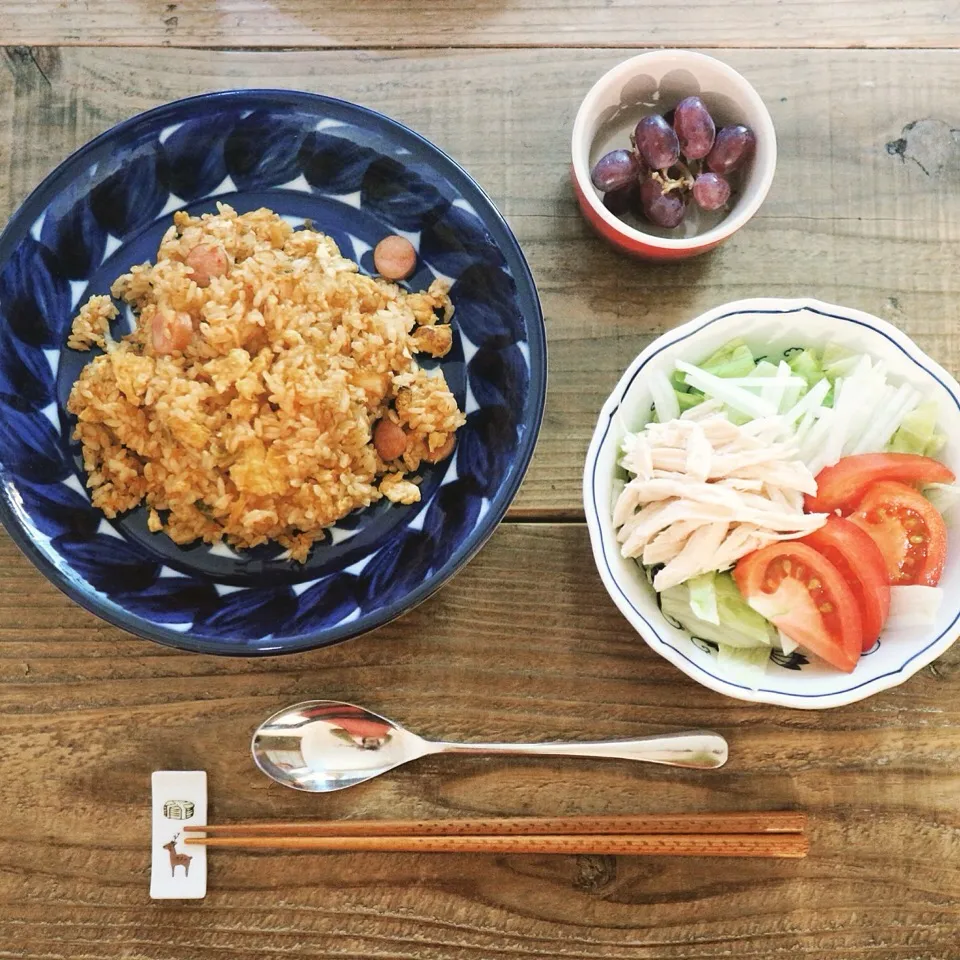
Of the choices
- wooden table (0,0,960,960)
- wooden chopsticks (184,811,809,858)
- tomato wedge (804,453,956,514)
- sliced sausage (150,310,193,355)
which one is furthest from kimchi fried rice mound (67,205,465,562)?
tomato wedge (804,453,956,514)

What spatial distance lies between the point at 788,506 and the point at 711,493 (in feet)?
0.45

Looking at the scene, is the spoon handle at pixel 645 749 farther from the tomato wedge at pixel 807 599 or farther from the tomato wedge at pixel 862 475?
the tomato wedge at pixel 862 475

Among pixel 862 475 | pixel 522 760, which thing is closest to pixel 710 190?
pixel 862 475

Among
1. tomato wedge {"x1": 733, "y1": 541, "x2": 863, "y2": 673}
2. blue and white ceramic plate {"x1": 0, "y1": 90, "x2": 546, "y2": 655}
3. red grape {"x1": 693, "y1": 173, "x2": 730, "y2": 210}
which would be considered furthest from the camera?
red grape {"x1": 693, "y1": 173, "x2": 730, "y2": 210}

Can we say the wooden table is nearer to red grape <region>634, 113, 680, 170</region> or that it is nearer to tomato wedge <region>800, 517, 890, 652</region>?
red grape <region>634, 113, 680, 170</region>

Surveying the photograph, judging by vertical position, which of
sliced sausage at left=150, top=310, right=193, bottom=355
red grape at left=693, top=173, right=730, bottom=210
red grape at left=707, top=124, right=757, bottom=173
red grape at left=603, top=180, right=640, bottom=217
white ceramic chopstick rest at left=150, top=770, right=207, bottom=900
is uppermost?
red grape at left=707, top=124, right=757, bottom=173

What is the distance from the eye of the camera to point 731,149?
1699mm

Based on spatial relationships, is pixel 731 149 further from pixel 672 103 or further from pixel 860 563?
pixel 860 563

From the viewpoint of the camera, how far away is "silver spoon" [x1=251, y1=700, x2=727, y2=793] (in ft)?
5.66

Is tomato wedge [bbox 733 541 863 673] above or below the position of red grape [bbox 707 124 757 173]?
below

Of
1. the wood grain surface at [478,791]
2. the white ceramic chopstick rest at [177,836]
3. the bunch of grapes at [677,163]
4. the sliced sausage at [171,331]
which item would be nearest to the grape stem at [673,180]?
the bunch of grapes at [677,163]

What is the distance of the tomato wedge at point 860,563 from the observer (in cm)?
148

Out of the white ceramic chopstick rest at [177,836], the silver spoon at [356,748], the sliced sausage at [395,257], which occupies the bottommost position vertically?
the white ceramic chopstick rest at [177,836]

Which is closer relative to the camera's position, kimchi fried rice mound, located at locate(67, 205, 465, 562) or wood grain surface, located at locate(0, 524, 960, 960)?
kimchi fried rice mound, located at locate(67, 205, 465, 562)
